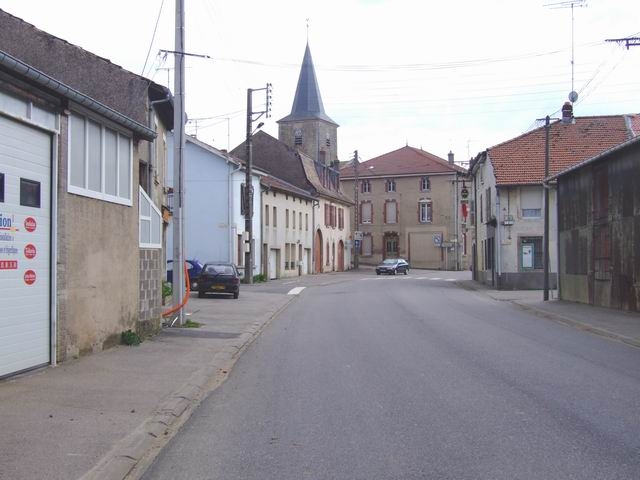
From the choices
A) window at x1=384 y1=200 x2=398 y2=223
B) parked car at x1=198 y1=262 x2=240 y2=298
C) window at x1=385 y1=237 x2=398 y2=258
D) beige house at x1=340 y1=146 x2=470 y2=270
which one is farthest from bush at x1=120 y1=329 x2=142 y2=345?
window at x1=385 y1=237 x2=398 y2=258

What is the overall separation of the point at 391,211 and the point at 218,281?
50375mm

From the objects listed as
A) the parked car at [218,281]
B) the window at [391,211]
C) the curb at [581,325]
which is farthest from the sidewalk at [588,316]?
the window at [391,211]

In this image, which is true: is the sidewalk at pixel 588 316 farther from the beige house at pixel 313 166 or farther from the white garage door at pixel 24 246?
the beige house at pixel 313 166

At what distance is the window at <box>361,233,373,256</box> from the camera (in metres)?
78.6

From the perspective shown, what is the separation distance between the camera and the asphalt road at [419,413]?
581cm

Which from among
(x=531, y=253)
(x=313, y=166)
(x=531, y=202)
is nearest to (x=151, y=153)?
(x=531, y=202)

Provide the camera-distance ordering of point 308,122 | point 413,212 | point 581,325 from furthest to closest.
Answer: point 308,122 < point 413,212 < point 581,325

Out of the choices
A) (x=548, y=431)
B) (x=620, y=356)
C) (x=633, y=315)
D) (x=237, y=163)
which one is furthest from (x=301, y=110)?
(x=548, y=431)

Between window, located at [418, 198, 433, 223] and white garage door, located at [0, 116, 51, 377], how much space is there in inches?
2626

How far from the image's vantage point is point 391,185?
77.4 meters

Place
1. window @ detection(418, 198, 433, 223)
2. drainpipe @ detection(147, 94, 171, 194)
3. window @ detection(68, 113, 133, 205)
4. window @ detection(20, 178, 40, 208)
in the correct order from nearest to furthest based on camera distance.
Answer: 1. window @ detection(20, 178, 40, 208)
2. window @ detection(68, 113, 133, 205)
3. drainpipe @ detection(147, 94, 171, 194)
4. window @ detection(418, 198, 433, 223)

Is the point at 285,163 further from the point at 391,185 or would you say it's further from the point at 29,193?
the point at 29,193

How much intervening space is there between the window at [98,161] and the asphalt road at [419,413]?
3681 millimetres

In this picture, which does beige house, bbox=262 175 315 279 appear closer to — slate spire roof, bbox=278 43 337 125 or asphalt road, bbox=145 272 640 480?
slate spire roof, bbox=278 43 337 125
